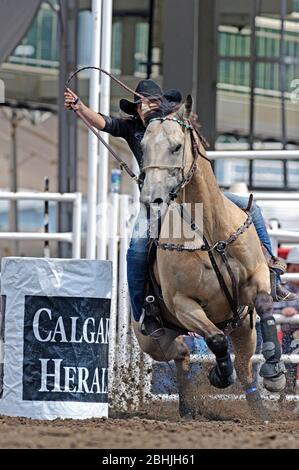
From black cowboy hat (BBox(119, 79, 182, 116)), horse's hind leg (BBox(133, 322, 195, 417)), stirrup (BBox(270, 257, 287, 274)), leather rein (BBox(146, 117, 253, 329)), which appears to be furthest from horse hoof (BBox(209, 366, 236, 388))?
black cowboy hat (BBox(119, 79, 182, 116))

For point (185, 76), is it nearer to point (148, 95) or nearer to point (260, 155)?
point (260, 155)

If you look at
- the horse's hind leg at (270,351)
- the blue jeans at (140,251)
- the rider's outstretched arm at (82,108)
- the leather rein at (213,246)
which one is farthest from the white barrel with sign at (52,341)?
the horse's hind leg at (270,351)

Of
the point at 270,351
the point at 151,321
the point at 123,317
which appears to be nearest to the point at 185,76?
the point at 123,317

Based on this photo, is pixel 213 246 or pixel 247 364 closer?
pixel 213 246

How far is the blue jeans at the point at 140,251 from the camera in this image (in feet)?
23.7

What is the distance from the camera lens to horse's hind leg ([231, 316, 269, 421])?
7.54 m

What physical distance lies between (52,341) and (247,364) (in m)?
1.27

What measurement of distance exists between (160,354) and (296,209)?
11.1 ft

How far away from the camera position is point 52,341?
24.2 ft

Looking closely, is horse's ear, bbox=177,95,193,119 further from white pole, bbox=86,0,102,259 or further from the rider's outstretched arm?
white pole, bbox=86,0,102,259

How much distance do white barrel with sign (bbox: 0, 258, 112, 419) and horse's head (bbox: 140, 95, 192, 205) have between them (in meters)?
1.24
